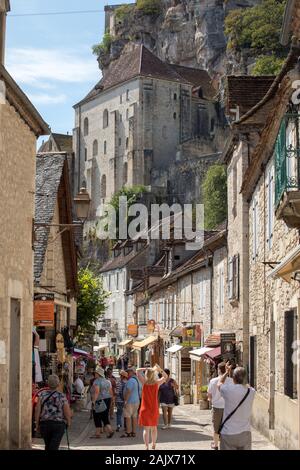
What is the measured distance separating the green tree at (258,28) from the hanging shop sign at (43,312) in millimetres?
88351

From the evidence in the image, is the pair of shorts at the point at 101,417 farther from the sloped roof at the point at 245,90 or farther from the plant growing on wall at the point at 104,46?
the plant growing on wall at the point at 104,46

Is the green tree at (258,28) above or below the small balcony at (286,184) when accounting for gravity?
above

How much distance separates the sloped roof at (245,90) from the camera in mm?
23797

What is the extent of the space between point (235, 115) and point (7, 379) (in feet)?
41.0

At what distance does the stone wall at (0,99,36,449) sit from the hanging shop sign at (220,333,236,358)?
9.49 metres

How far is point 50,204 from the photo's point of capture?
2141cm

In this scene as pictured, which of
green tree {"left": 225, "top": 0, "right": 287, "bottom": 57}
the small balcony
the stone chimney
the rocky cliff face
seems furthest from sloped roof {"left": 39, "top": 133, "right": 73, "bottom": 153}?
the small balcony

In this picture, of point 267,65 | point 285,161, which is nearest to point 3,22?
point 285,161

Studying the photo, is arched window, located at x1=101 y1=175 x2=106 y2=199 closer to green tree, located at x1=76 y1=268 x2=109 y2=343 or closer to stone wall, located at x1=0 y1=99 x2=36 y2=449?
green tree, located at x1=76 y1=268 x2=109 y2=343

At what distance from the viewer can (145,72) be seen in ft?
363

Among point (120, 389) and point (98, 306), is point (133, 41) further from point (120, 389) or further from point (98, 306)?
→ point (120, 389)

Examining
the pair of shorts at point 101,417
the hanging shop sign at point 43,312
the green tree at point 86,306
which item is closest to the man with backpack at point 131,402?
the pair of shorts at point 101,417

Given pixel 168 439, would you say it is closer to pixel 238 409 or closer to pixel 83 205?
pixel 83 205
